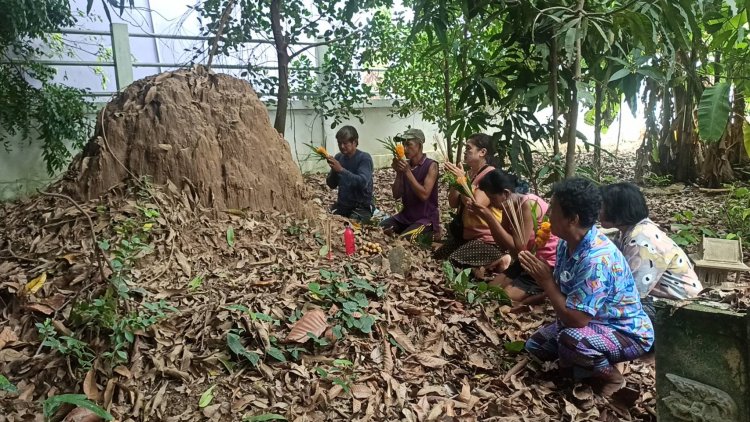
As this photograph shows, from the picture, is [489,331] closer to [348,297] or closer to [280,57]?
[348,297]

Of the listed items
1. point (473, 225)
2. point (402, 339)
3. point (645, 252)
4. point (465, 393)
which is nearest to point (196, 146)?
point (402, 339)

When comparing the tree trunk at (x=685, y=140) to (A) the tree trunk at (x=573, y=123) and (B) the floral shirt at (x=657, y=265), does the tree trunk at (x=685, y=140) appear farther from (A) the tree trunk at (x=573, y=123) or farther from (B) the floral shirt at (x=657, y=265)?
(B) the floral shirt at (x=657, y=265)

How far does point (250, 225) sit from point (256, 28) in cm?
371

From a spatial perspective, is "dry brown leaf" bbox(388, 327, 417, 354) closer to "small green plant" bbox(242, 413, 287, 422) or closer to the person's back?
"small green plant" bbox(242, 413, 287, 422)

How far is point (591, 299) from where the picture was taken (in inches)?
109

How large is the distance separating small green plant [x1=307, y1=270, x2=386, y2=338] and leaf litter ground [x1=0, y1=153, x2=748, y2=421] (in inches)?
0.4

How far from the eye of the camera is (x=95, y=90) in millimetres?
7098

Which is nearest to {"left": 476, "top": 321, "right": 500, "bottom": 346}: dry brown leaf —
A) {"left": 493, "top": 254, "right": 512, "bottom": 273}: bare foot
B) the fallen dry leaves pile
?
the fallen dry leaves pile

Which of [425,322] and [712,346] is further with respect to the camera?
[425,322]

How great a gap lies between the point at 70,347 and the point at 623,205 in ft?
10.5

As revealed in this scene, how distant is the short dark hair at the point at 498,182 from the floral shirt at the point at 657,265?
1.07 m

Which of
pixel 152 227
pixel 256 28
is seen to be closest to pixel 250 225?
pixel 152 227

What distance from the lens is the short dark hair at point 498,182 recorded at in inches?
162

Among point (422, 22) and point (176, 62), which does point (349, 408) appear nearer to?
point (422, 22)
